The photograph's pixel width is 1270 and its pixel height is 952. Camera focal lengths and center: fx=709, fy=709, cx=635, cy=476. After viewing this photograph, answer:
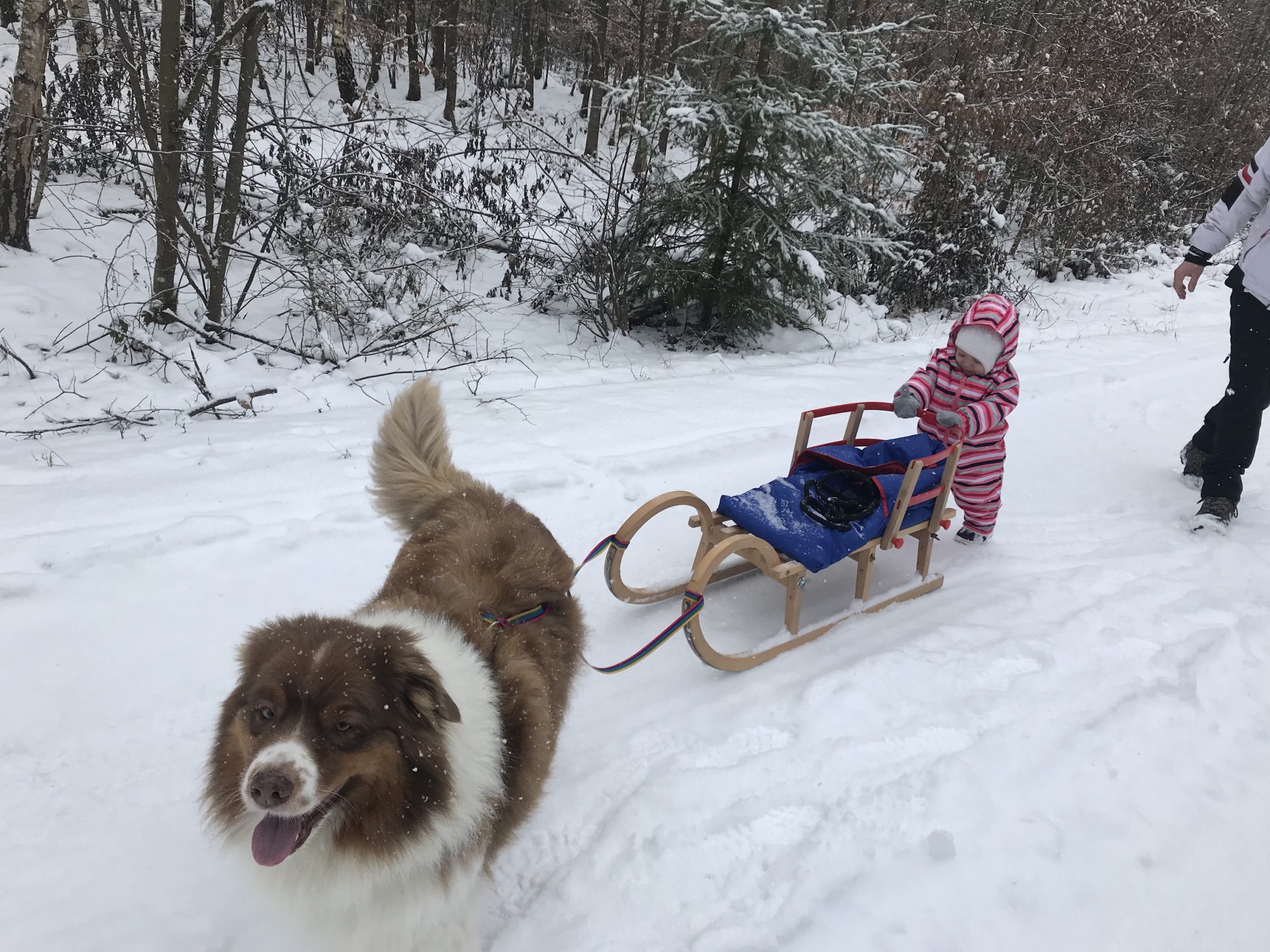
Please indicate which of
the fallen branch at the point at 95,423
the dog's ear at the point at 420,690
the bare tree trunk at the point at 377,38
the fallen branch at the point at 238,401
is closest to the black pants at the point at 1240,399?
the dog's ear at the point at 420,690

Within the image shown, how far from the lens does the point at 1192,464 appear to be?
5098 mm

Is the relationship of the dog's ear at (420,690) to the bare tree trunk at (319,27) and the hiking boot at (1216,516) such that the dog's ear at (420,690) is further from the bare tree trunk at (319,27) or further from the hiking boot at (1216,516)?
the bare tree trunk at (319,27)

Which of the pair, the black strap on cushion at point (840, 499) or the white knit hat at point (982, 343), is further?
the white knit hat at point (982, 343)

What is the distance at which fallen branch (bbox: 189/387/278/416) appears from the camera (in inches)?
195

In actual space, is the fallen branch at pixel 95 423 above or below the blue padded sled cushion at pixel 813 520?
below

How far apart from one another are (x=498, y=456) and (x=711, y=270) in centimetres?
429

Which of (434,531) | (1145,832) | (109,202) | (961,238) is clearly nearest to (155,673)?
(434,531)

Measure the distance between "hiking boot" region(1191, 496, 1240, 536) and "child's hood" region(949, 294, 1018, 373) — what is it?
187 cm

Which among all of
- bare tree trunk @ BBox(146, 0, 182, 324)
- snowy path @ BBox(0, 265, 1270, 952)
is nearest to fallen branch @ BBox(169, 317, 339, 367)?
bare tree trunk @ BBox(146, 0, 182, 324)

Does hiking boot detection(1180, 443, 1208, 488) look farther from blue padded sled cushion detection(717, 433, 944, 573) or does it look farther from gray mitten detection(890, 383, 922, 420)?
gray mitten detection(890, 383, 922, 420)

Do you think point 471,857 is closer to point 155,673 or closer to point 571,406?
point 155,673

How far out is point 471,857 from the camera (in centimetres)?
189

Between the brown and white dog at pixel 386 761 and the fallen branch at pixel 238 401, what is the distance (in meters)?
3.53

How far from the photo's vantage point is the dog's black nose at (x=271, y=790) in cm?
151
